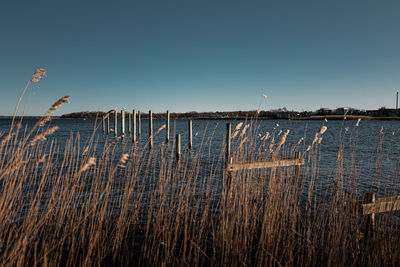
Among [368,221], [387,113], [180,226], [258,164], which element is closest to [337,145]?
[258,164]

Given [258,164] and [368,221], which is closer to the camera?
[368,221]

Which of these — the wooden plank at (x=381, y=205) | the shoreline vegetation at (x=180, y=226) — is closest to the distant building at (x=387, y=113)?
the shoreline vegetation at (x=180, y=226)

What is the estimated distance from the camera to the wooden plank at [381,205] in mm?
4340

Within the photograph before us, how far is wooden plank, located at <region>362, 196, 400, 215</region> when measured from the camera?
4.34m

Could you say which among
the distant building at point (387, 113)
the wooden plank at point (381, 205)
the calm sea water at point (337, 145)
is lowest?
the calm sea water at point (337, 145)

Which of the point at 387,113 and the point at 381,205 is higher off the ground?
the point at 387,113

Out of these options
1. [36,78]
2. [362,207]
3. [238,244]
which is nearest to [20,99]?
[36,78]

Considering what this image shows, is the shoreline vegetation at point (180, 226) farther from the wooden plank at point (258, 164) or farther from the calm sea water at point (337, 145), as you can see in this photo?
the wooden plank at point (258, 164)

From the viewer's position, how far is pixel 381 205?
4.42 metres

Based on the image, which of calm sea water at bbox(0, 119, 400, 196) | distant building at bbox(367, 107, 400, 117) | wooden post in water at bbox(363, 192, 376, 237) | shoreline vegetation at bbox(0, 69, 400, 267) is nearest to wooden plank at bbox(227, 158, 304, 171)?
calm sea water at bbox(0, 119, 400, 196)

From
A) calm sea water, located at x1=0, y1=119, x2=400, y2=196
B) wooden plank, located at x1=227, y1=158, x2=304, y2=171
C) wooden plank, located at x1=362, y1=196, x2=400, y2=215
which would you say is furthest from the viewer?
calm sea water, located at x1=0, y1=119, x2=400, y2=196

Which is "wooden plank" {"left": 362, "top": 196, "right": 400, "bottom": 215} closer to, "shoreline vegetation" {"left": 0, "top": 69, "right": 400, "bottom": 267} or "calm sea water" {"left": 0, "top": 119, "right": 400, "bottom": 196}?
"shoreline vegetation" {"left": 0, "top": 69, "right": 400, "bottom": 267}

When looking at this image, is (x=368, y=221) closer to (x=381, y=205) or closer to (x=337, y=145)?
(x=381, y=205)

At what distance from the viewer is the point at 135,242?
509cm
